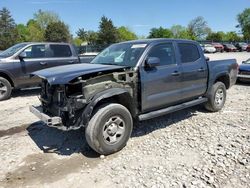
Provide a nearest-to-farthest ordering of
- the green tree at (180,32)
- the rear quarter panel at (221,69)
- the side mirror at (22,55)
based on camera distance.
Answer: the rear quarter panel at (221,69) < the side mirror at (22,55) < the green tree at (180,32)

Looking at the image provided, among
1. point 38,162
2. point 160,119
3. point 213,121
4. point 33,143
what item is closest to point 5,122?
point 33,143

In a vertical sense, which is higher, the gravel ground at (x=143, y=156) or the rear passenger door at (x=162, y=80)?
the rear passenger door at (x=162, y=80)

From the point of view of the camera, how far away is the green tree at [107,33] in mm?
50688

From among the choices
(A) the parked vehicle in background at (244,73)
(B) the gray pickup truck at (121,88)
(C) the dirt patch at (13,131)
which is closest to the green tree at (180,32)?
(A) the parked vehicle in background at (244,73)

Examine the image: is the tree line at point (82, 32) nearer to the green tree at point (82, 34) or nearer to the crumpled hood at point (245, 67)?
the green tree at point (82, 34)

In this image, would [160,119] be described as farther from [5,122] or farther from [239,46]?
[239,46]

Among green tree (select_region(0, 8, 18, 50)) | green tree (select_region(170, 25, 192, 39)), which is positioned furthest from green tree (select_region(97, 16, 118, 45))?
green tree (select_region(170, 25, 192, 39))

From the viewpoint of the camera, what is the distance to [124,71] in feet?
16.2

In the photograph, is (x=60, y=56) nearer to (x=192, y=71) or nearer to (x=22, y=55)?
(x=22, y=55)

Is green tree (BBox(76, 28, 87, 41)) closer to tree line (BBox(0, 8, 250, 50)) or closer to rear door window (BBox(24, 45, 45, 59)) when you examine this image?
tree line (BBox(0, 8, 250, 50))

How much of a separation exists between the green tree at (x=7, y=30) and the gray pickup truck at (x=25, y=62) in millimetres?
50956

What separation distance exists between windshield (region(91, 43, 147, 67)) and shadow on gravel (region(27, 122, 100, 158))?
5.06 ft

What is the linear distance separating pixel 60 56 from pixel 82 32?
76119mm

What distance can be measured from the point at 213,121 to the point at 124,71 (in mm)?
2624
